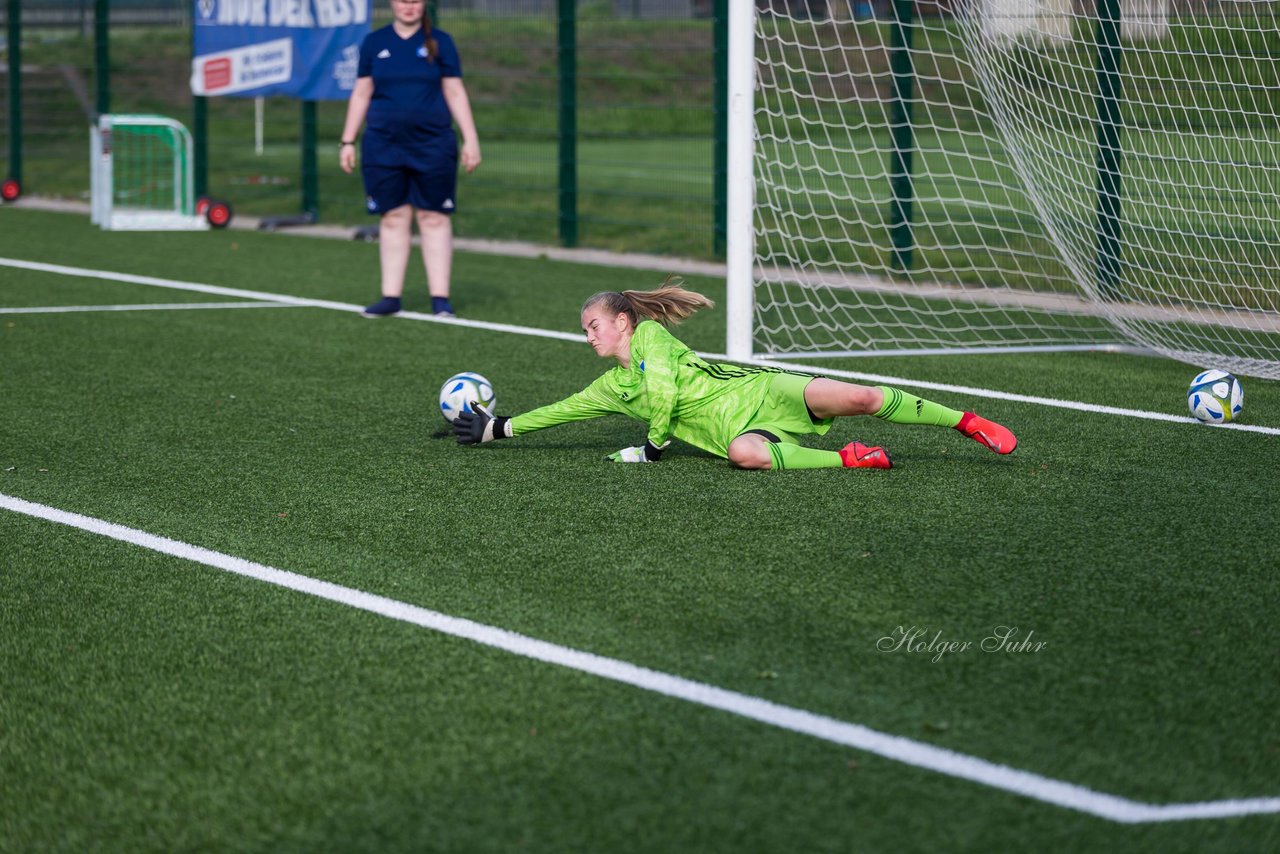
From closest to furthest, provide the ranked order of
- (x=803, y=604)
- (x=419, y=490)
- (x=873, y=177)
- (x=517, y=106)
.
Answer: (x=803, y=604) < (x=419, y=490) < (x=873, y=177) < (x=517, y=106)

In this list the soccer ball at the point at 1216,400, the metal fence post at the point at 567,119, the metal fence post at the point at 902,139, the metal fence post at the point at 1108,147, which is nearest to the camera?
the soccer ball at the point at 1216,400

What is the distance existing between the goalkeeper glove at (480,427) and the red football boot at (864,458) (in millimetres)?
1229

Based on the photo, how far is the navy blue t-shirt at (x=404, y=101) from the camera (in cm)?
898

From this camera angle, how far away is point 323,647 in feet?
12.2

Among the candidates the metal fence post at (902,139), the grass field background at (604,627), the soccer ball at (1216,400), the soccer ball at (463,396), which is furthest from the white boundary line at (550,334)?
the metal fence post at (902,139)

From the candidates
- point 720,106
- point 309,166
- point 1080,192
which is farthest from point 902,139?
point 309,166

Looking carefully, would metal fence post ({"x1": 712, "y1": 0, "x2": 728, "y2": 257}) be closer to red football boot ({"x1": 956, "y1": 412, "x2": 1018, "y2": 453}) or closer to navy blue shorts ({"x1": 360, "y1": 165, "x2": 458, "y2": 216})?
navy blue shorts ({"x1": 360, "y1": 165, "x2": 458, "y2": 216})

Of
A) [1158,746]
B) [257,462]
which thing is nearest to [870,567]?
[1158,746]

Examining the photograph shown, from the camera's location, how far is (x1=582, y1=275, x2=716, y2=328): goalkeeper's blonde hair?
5.48 meters

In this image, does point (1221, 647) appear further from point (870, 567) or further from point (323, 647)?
point (323, 647)

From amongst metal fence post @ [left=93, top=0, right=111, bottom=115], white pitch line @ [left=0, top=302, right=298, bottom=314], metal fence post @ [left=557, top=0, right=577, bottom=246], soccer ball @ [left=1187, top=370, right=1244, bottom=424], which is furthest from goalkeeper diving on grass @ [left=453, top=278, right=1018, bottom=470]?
metal fence post @ [left=93, top=0, right=111, bottom=115]

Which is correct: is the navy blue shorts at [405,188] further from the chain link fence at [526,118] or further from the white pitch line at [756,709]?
the white pitch line at [756,709]

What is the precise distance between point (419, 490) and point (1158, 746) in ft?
9.14

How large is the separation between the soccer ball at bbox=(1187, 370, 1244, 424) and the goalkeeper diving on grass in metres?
1.21
